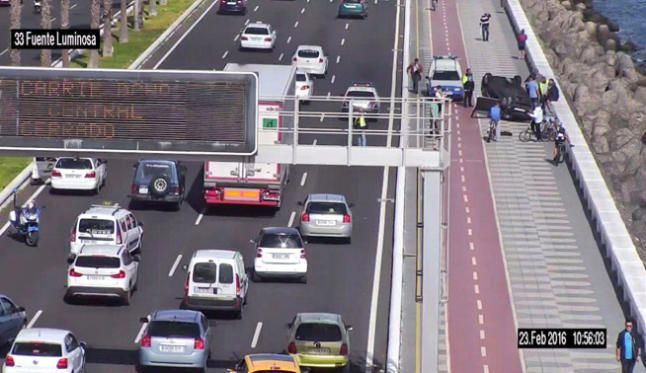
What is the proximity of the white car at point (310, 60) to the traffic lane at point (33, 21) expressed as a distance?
1221 cm

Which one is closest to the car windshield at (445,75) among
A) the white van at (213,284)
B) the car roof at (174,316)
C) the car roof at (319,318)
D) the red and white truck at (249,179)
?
the red and white truck at (249,179)

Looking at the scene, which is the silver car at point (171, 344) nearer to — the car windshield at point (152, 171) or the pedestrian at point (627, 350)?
the pedestrian at point (627, 350)

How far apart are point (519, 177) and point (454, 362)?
816 inches

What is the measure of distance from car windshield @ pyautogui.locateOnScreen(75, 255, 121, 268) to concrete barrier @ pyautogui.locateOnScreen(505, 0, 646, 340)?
1409cm

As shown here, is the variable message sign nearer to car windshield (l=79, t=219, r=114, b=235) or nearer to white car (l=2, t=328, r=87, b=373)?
white car (l=2, t=328, r=87, b=373)

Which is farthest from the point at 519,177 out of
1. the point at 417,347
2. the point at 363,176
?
the point at 417,347

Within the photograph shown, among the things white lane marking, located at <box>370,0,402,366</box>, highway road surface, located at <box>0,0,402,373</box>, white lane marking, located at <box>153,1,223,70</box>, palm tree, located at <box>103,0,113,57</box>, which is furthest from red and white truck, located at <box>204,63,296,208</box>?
white lane marking, located at <box>153,1,223,70</box>

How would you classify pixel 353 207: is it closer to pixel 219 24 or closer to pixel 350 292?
pixel 350 292

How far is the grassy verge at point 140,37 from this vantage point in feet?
271

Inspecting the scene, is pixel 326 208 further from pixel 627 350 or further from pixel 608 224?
pixel 627 350

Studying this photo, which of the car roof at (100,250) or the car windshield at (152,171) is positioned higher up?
the car roof at (100,250)

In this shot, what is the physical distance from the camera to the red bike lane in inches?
1763

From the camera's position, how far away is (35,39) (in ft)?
163

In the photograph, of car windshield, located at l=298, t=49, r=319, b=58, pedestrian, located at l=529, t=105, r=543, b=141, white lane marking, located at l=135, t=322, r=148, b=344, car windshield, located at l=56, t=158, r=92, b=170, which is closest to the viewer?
white lane marking, located at l=135, t=322, r=148, b=344
